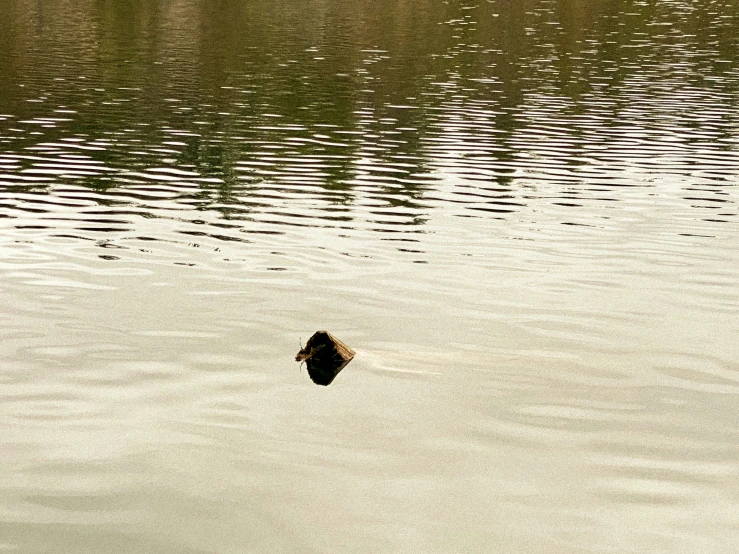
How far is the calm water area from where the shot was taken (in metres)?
15.2

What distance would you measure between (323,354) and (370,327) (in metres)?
2.27

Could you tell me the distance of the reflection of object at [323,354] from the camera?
67.8 ft

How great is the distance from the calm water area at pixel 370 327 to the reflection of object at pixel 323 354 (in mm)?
337

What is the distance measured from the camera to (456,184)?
38.3 m

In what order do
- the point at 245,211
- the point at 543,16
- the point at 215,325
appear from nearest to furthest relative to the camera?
the point at 215,325 → the point at 245,211 → the point at 543,16

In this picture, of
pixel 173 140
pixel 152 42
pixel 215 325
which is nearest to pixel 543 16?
pixel 152 42

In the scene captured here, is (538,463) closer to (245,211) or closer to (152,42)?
(245,211)

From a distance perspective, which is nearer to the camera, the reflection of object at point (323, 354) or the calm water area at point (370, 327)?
the calm water area at point (370, 327)

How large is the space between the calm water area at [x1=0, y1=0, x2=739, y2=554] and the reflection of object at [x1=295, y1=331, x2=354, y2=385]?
0.34m

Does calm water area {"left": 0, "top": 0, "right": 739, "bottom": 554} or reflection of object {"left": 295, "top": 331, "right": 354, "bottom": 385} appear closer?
calm water area {"left": 0, "top": 0, "right": 739, "bottom": 554}

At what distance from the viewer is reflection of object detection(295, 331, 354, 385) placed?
20672 mm

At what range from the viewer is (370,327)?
23.0m

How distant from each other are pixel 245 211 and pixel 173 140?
13.6 metres

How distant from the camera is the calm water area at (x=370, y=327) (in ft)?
49.9
